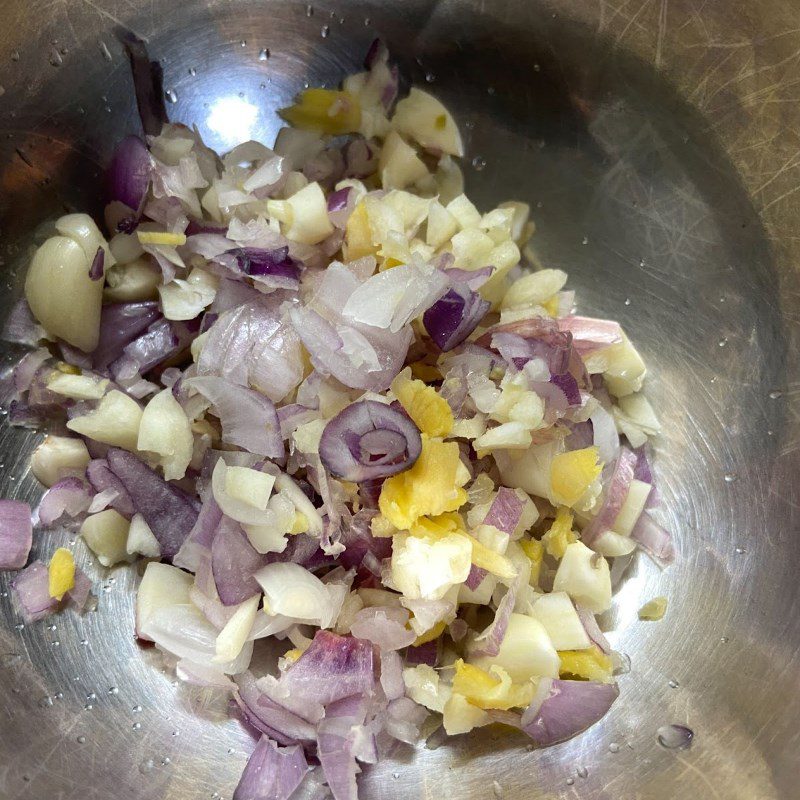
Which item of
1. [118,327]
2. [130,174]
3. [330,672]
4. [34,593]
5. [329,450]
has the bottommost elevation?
[34,593]

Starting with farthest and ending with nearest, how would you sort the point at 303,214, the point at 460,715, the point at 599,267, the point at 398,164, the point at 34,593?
1. the point at 599,267
2. the point at 398,164
3. the point at 303,214
4. the point at 34,593
5. the point at 460,715

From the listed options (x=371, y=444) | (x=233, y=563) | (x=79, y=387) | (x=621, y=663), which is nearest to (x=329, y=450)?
(x=371, y=444)

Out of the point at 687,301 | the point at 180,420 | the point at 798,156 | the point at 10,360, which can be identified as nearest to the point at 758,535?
the point at 687,301

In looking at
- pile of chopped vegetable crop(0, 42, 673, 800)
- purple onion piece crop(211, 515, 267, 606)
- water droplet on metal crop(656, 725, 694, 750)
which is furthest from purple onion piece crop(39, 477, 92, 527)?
water droplet on metal crop(656, 725, 694, 750)

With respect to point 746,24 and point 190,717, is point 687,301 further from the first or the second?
point 190,717

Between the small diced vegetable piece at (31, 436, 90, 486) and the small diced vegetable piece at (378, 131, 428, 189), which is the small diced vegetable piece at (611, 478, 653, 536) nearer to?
the small diced vegetable piece at (378, 131, 428, 189)

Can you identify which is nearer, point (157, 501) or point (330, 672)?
point (330, 672)

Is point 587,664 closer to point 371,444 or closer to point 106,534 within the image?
point 371,444
